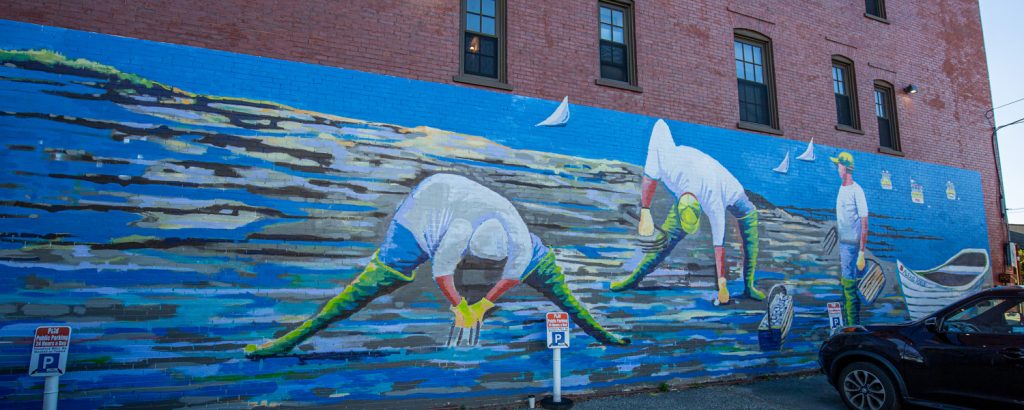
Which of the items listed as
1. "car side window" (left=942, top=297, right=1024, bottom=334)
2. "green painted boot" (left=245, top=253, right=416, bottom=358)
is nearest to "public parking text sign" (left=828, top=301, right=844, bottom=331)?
"car side window" (left=942, top=297, right=1024, bottom=334)

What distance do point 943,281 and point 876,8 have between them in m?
→ 6.09

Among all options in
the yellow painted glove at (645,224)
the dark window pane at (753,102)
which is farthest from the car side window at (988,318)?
the dark window pane at (753,102)

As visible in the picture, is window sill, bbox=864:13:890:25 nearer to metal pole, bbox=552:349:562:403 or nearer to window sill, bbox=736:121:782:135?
window sill, bbox=736:121:782:135

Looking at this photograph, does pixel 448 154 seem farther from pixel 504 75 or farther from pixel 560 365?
pixel 560 365

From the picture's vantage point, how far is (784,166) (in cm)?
962

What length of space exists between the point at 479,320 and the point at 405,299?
39.0 inches

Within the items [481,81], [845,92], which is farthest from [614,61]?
[845,92]

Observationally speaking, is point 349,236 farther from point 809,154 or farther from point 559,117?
point 809,154

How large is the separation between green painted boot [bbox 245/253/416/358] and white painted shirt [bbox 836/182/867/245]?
8252 millimetres

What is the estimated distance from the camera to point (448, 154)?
274 inches

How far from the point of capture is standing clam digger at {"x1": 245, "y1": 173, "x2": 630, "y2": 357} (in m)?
6.28

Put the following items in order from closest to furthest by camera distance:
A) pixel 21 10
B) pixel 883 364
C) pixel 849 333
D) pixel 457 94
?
1. pixel 21 10
2. pixel 883 364
3. pixel 849 333
4. pixel 457 94

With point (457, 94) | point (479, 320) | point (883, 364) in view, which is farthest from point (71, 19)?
point (883, 364)

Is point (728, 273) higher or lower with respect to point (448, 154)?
lower
